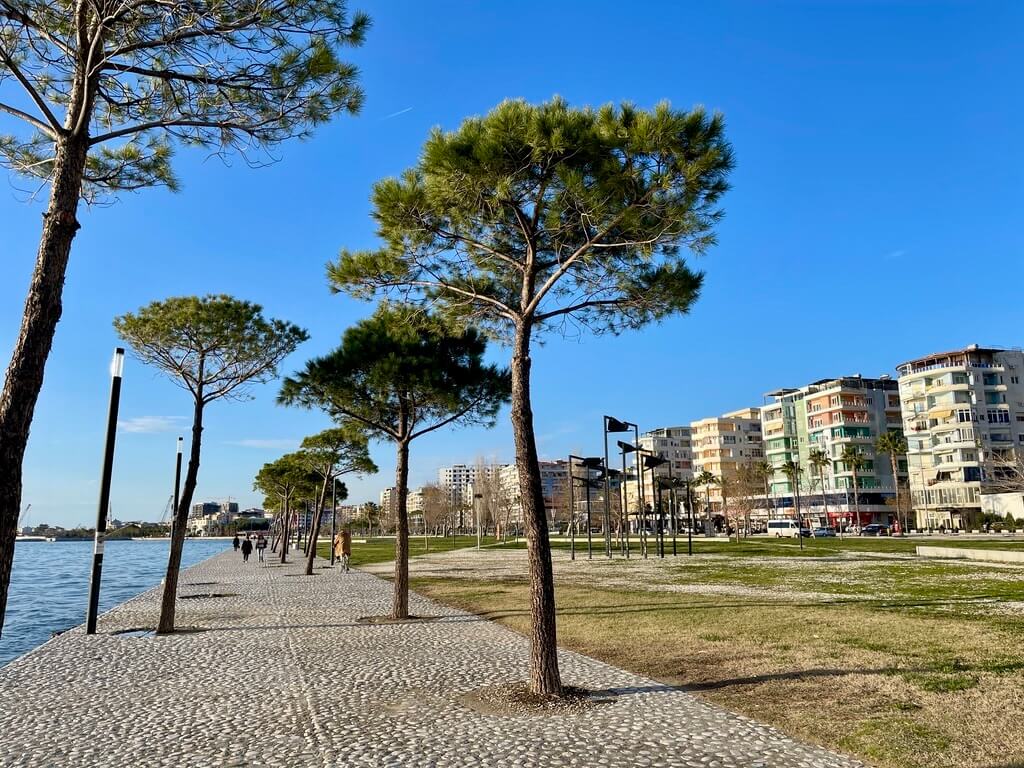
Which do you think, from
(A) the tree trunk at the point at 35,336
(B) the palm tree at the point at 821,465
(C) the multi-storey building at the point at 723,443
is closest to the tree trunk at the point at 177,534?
(A) the tree trunk at the point at 35,336

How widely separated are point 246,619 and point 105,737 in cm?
930

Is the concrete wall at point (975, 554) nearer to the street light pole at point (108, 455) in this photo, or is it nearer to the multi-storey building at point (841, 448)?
the street light pole at point (108, 455)

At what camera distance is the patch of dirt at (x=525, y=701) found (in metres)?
7.28

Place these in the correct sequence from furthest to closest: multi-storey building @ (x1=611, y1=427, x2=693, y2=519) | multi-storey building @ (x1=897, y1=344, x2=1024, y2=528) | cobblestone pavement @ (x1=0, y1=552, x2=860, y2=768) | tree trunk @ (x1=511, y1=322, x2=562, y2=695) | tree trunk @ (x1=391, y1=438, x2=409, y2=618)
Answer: multi-storey building @ (x1=611, y1=427, x2=693, y2=519)
multi-storey building @ (x1=897, y1=344, x2=1024, y2=528)
tree trunk @ (x1=391, y1=438, x2=409, y2=618)
tree trunk @ (x1=511, y1=322, x2=562, y2=695)
cobblestone pavement @ (x1=0, y1=552, x2=860, y2=768)

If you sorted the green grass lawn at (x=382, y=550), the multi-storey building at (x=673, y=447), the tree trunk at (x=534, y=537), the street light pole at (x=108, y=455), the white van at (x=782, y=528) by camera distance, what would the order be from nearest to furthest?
1. the tree trunk at (x=534, y=537)
2. the street light pole at (x=108, y=455)
3. the green grass lawn at (x=382, y=550)
4. the white van at (x=782, y=528)
5. the multi-storey building at (x=673, y=447)

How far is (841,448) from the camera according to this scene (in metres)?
90.7

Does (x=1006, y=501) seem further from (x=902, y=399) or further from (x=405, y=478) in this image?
(x=405, y=478)

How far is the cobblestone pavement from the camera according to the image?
5961mm

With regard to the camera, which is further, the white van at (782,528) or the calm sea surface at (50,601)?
the white van at (782,528)

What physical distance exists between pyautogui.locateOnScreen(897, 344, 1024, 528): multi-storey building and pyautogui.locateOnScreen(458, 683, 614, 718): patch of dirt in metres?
81.9

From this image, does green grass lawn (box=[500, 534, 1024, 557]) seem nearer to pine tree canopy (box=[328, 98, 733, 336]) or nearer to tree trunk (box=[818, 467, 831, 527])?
pine tree canopy (box=[328, 98, 733, 336])

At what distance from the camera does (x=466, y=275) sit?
1044 centimetres

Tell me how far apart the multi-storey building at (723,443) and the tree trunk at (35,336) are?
118279mm

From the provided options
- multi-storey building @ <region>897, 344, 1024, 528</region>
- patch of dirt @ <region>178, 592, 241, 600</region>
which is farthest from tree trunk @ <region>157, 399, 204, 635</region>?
multi-storey building @ <region>897, 344, 1024, 528</region>
